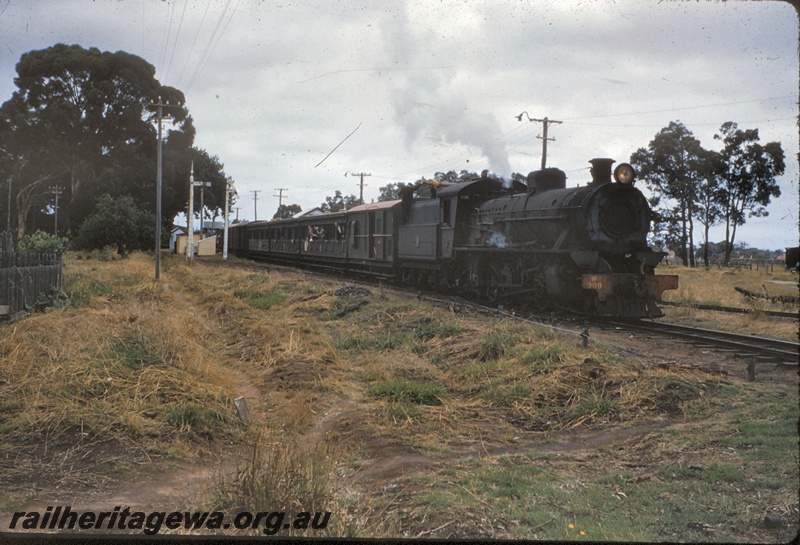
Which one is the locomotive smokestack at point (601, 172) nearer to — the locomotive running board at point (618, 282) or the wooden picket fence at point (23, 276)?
the locomotive running board at point (618, 282)

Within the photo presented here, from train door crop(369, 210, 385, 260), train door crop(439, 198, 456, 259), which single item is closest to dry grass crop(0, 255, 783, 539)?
train door crop(439, 198, 456, 259)

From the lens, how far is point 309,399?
24.7ft

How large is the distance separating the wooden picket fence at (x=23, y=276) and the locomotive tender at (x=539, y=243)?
10.7 m

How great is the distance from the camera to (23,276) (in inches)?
420

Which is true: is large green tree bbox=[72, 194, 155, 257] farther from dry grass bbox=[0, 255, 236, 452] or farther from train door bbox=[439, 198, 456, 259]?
dry grass bbox=[0, 255, 236, 452]

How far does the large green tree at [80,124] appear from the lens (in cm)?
412

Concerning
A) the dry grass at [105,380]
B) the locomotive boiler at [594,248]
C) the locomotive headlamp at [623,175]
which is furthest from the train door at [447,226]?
the dry grass at [105,380]

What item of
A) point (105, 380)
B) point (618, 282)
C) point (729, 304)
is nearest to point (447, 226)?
point (618, 282)

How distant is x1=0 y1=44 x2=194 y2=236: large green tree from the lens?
13.5 ft

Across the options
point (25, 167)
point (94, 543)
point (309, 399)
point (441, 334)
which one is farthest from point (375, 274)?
point (94, 543)

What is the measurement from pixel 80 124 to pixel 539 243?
11852mm

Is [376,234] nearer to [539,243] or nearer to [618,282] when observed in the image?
[539,243]

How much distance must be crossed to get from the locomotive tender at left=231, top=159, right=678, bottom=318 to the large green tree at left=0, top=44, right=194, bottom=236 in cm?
985

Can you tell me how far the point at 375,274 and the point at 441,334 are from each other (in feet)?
56.2
